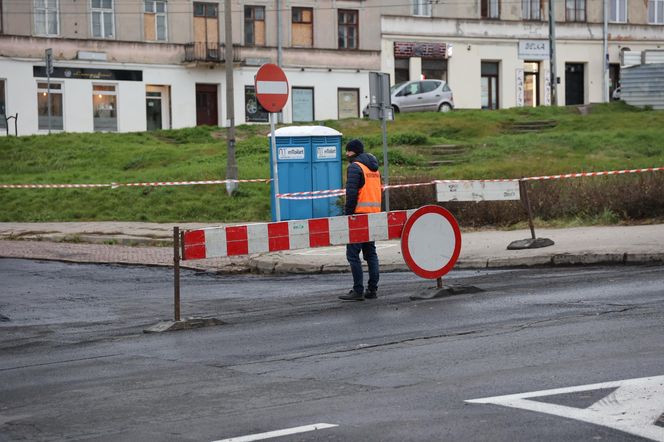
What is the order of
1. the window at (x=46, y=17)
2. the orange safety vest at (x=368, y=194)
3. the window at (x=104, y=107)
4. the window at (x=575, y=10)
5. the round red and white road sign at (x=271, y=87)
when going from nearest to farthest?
the orange safety vest at (x=368, y=194), the round red and white road sign at (x=271, y=87), the window at (x=46, y=17), the window at (x=104, y=107), the window at (x=575, y=10)

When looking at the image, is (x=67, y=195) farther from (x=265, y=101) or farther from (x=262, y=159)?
(x=265, y=101)

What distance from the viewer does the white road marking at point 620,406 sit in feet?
20.9

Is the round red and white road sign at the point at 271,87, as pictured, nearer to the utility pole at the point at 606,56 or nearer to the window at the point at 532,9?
the window at the point at 532,9

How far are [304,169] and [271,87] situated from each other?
541 centimetres

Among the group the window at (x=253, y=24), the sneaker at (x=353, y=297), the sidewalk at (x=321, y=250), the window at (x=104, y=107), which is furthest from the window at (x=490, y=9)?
the sneaker at (x=353, y=297)

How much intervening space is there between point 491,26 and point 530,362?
54983 mm

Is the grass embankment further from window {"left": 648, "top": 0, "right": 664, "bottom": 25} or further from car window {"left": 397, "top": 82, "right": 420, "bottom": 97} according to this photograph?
window {"left": 648, "top": 0, "right": 664, "bottom": 25}

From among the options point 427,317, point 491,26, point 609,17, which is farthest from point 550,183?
point 609,17

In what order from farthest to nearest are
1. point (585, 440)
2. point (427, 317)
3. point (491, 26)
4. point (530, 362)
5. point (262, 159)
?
point (491, 26), point (262, 159), point (427, 317), point (530, 362), point (585, 440)

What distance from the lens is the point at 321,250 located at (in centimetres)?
1919

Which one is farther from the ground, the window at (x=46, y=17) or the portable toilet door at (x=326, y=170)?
the window at (x=46, y=17)

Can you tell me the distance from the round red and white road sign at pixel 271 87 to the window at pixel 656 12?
53.0 m

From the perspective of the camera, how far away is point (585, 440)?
6.08 meters

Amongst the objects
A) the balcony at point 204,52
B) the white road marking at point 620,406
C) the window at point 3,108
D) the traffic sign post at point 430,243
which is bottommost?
the white road marking at point 620,406
